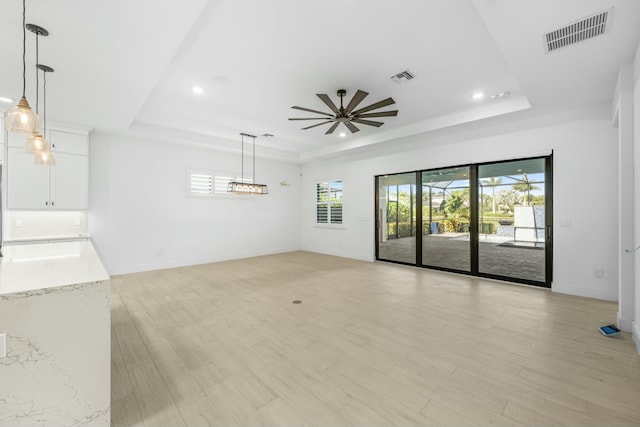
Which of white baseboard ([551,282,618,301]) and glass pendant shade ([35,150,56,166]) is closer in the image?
glass pendant shade ([35,150,56,166])

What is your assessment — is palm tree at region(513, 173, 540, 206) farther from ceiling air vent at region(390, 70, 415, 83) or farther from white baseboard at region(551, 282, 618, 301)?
ceiling air vent at region(390, 70, 415, 83)

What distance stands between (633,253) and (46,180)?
27.3 feet

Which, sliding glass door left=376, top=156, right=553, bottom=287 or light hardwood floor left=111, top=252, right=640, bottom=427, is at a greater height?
sliding glass door left=376, top=156, right=553, bottom=287

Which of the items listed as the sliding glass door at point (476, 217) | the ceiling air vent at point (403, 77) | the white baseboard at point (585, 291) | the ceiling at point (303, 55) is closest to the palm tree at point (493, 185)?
the sliding glass door at point (476, 217)

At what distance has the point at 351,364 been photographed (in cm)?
232

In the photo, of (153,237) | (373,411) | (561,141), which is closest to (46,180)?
(153,237)

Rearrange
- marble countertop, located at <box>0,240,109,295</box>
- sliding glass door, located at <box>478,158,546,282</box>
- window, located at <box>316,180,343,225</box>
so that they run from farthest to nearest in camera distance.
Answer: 1. window, located at <box>316,180,343,225</box>
2. sliding glass door, located at <box>478,158,546,282</box>
3. marble countertop, located at <box>0,240,109,295</box>

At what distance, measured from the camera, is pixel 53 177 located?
4.64 metres

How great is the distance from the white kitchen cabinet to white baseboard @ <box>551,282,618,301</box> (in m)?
8.34

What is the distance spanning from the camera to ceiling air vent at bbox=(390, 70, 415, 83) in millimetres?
3416

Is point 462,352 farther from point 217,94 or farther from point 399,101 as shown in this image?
point 217,94

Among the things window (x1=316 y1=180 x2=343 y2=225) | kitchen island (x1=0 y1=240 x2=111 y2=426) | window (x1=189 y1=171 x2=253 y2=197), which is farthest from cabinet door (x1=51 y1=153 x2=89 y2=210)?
window (x1=316 y1=180 x2=343 y2=225)

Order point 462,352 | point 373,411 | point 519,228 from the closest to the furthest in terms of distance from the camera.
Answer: point 373,411 → point 462,352 → point 519,228

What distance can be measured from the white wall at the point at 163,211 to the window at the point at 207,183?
0.16 meters
